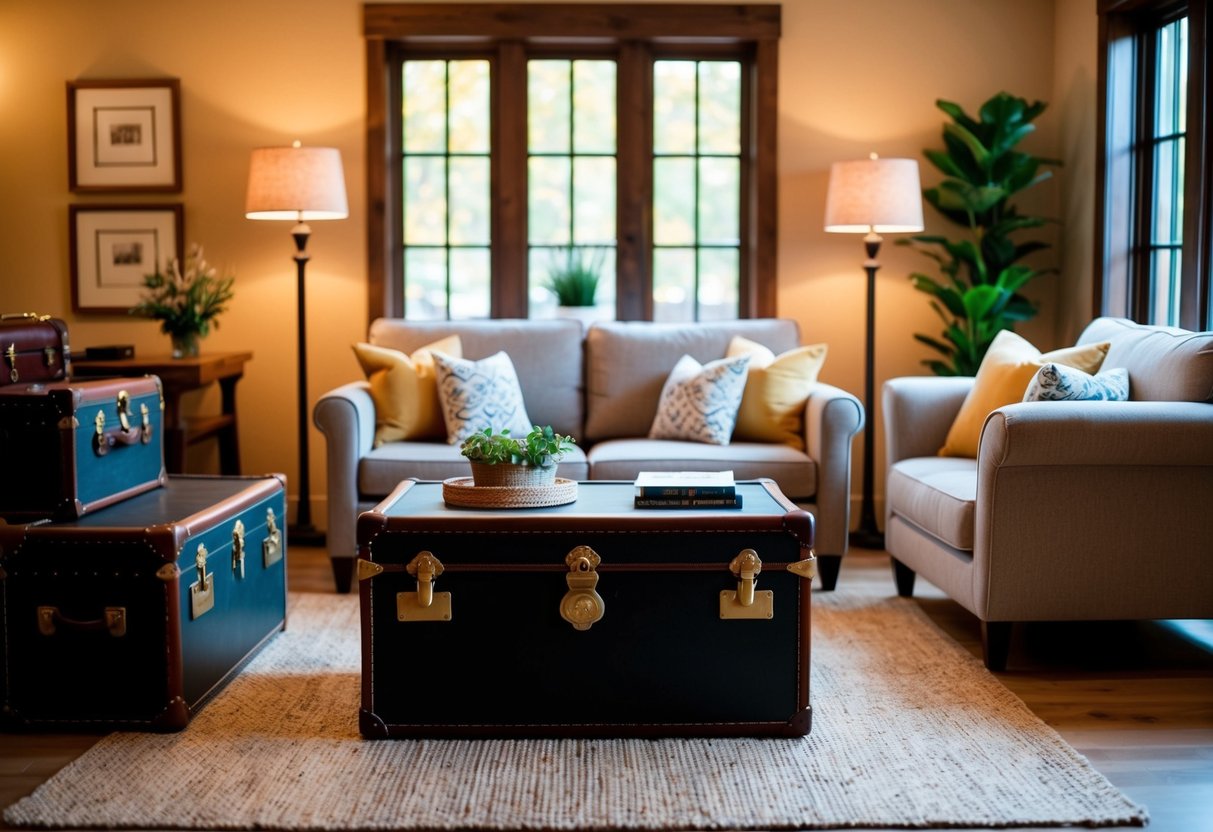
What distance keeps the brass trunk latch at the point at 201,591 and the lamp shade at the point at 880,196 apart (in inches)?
112

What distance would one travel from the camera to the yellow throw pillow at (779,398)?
4520 millimetres

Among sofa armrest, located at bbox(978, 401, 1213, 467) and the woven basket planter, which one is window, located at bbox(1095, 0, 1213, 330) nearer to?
sofa armrest, located at bbox(978, 401, 1213, 467)

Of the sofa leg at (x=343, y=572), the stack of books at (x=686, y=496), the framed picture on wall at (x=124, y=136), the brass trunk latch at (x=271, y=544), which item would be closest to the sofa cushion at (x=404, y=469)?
the sofa leg at (x=343, y=572)

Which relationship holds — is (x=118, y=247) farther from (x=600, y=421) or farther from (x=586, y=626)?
(x=586, y=626)

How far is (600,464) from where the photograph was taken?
4277 millimetres

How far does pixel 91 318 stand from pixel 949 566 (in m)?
3.77

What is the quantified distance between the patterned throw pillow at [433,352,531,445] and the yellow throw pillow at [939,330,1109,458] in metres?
1.55

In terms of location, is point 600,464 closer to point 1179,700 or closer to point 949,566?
point 949,566

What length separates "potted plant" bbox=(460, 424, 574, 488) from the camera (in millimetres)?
2977

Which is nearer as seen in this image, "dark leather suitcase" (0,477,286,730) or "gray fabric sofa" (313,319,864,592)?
"dark leather suitcase" (0,477,286,730)

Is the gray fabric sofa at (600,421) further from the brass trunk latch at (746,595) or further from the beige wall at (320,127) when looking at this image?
the brass trunk latch at (746,595)

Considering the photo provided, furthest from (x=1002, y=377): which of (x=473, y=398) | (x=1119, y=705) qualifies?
(x=473, y=398)

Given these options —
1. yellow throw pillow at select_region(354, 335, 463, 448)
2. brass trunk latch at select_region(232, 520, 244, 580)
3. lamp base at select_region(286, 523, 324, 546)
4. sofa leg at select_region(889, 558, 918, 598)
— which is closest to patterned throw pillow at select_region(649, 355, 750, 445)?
sofa leg at select_region(889, 558, 918, 598)

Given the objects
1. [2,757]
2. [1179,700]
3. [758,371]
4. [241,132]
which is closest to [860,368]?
[758,371]
